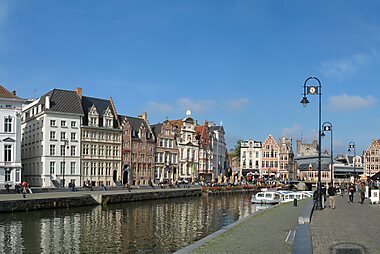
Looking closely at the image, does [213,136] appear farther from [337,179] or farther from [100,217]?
[100,217]

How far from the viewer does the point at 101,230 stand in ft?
110

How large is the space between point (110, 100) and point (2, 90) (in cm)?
3141

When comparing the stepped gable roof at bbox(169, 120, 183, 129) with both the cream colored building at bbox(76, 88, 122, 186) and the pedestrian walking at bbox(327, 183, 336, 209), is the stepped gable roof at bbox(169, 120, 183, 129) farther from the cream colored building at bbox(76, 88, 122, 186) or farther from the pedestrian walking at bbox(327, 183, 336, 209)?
the pedestrian walking at bbox(327, 183, 336, 209)

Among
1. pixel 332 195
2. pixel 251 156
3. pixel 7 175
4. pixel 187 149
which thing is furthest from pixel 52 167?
pixel 251 156

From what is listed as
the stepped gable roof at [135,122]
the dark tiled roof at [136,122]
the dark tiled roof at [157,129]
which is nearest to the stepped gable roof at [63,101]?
the dark tiled roof at [136,122]

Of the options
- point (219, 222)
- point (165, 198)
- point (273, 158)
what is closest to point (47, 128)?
point (165, 198)

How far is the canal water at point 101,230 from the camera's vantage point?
26188 mm

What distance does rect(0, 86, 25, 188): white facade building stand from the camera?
66.4 meters

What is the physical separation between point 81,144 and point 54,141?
5773 millimetres

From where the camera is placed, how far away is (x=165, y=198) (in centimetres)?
7312

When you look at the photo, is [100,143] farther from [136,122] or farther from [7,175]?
[7,175]

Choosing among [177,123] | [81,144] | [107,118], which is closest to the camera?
[81,144]

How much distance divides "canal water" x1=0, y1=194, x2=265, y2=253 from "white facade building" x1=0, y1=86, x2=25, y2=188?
70.4ft

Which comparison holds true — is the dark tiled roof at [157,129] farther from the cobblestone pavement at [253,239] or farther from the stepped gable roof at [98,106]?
the cobblestone pavement at [253,239]
